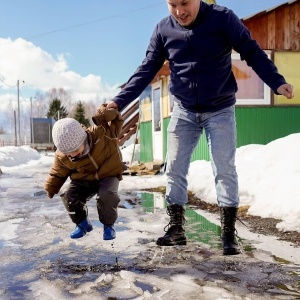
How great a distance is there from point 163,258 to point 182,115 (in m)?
1.12

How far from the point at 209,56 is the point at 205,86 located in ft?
0.73

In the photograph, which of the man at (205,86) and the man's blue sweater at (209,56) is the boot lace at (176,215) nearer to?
the man at (205,86)

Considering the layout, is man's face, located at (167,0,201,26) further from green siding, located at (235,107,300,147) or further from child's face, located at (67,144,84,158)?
green siding, located at (235,107,300,147)

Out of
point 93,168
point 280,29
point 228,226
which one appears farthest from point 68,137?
point 280,29

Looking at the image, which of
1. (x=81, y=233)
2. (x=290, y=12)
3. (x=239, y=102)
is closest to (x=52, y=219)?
(x=81, y=233)

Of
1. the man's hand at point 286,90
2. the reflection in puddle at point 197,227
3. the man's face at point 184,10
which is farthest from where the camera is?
the reflection in puddle at point 197,227

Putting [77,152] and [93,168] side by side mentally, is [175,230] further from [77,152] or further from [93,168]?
[77,152]

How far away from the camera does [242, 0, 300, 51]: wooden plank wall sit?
35.7 feet

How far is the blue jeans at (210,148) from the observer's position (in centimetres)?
307

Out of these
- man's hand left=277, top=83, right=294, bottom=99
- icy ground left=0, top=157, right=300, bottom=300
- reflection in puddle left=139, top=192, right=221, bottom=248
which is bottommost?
reflection in puddle left=139, top=192, right=221, bottom=248

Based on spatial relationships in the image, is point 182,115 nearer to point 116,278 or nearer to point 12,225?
point 116,278

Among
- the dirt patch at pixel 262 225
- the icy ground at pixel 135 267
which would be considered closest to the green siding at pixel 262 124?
the dirt patch at pixel 262 225

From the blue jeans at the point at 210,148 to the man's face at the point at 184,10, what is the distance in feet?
2.21

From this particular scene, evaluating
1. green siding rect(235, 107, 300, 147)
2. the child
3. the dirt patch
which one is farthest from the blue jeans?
green siding rect(235, 107, 300, 147)
